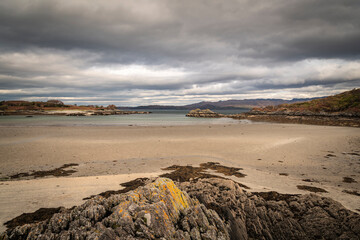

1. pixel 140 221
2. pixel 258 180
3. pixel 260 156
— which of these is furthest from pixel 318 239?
pixel 260 156

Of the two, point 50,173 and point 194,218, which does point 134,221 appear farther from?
point 50,173

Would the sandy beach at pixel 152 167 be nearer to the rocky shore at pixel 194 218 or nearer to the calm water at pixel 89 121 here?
the rocky shore at pixel 194 218

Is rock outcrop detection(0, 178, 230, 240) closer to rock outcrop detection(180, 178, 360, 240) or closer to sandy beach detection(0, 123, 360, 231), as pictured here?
rock outcrop detection(180, 178, 360, 240)

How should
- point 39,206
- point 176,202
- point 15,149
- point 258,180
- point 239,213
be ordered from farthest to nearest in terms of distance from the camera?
point 15,149
point 258,180
point 39,206
point 239,213
point 176,202

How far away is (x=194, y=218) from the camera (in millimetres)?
3982

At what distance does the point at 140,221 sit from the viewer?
339cm

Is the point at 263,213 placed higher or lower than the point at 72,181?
higher

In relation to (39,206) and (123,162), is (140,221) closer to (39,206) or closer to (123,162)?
(39,206)

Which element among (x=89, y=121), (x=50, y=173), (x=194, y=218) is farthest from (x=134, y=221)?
(x=89, y=121)

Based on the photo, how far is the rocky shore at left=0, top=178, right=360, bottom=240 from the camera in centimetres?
337

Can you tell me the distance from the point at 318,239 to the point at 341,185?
645 centimetres

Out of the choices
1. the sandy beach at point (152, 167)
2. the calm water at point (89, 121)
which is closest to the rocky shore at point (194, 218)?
the sandy beach at point (152, 167)

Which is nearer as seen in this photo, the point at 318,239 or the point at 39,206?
the point at 318,239

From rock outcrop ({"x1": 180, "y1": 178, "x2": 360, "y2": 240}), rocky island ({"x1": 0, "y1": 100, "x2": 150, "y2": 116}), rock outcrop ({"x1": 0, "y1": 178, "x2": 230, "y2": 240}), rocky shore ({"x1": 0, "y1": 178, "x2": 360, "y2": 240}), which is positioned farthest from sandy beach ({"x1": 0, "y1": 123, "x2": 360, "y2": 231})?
rocky island ({"x1": 0, "y1": 100, "x2": 150, "y2": 116})
